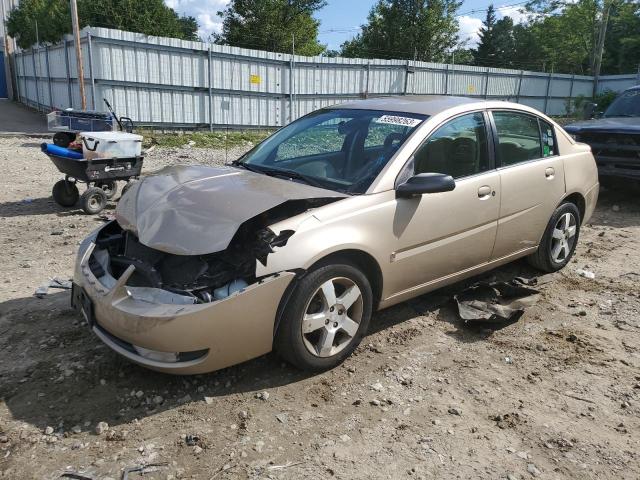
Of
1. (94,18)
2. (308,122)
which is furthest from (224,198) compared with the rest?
(94,18)

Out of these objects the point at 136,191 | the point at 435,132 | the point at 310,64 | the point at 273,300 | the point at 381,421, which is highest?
the point at 310,64

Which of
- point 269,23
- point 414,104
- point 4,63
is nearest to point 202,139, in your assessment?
point 414,104

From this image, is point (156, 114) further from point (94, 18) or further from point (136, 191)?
point (136, 191)

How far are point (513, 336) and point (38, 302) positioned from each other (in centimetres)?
383

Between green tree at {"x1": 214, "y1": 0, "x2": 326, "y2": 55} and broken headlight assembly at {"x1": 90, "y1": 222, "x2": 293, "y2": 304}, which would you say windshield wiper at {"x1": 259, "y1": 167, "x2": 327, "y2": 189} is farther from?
green tree at {"x1": 214, "y1": 0, "x2": 326, "y2": 55}

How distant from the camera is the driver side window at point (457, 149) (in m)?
4.05

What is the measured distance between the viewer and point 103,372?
3.48 meters

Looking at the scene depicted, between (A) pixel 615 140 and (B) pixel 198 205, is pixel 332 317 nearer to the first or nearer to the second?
(B) pixel 198 205

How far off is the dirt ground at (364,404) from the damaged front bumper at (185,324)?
30 centimetres

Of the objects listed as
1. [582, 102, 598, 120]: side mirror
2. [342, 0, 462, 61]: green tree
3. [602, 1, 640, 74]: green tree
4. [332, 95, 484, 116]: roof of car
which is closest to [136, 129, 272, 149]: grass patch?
[582, 102, 598, 120]: side mirror

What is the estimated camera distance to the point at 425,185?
147 inches

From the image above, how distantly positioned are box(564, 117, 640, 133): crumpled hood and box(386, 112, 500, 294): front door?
4.94 meters

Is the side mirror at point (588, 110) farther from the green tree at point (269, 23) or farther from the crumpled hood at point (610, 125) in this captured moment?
the green tree at point (269, 23)

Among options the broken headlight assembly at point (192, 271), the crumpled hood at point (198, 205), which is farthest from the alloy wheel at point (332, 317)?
the crumpled hood at point (198, 205)
